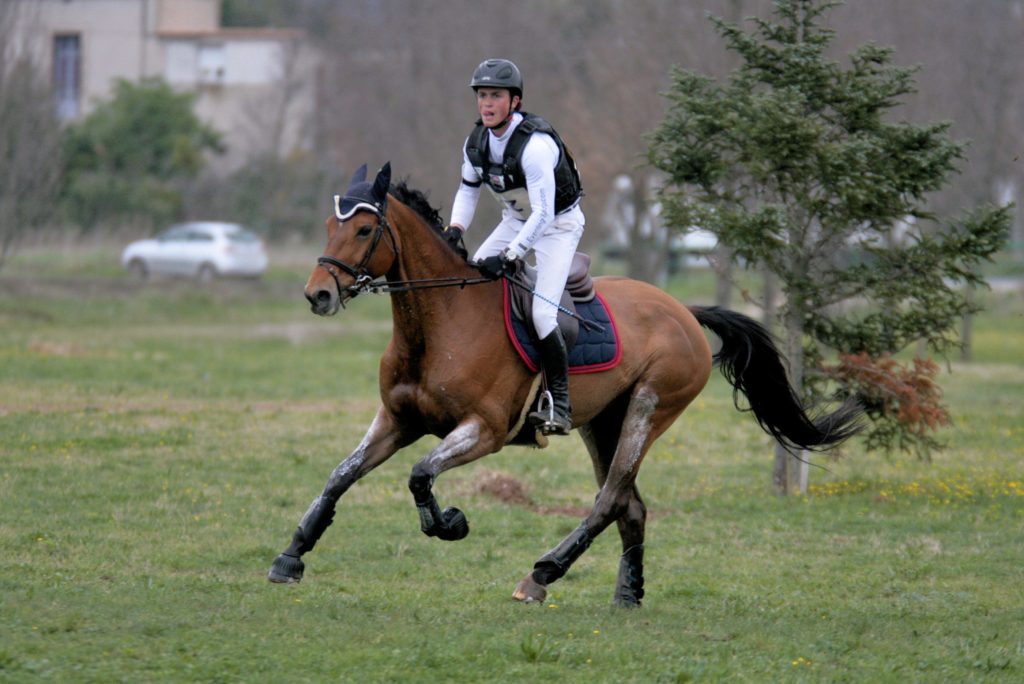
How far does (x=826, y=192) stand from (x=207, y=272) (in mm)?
33667

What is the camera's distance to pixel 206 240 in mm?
44531

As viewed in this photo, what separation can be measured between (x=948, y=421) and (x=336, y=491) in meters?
7.75

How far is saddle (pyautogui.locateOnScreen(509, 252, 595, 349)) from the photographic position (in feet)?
29.4

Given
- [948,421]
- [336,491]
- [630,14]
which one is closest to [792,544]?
[948,421]

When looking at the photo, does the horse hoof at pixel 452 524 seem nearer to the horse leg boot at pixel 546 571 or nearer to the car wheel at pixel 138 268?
the horse leg boot at pixel 546 571

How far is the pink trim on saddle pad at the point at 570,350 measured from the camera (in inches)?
349

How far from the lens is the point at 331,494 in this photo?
8445 millimetres

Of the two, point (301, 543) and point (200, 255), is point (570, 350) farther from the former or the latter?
point (200, 255)

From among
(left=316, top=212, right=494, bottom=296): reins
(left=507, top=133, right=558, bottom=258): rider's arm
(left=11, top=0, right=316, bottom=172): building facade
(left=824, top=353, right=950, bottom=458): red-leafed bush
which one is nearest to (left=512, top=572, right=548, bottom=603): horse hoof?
(left=316, top=212, right=494, bottom=296): reins

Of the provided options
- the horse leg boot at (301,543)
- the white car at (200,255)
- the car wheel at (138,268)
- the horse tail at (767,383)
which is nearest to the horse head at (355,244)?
the horse leg boot at (301,543)

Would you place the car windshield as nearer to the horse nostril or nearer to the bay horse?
the bay horse

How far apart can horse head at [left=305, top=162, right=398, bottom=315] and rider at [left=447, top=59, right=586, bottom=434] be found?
27.8 inches

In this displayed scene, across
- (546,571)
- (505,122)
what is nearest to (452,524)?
(546,571)

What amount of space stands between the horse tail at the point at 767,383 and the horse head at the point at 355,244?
3.33 meters
